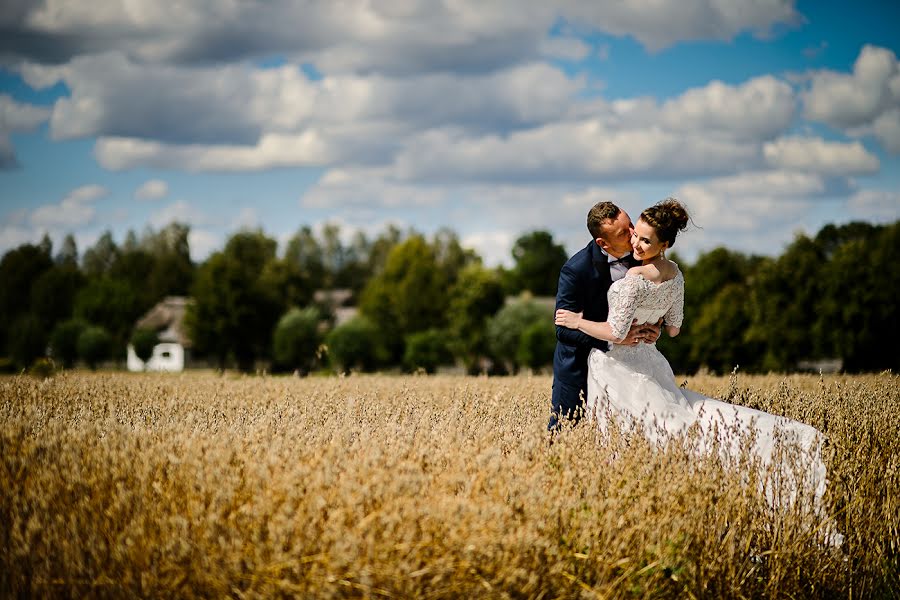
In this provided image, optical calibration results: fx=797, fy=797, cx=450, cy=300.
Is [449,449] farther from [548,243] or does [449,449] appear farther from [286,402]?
[548,243]

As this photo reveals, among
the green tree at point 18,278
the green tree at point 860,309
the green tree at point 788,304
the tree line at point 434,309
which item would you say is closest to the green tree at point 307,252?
the tree line at point 434,309

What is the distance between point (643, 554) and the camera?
4715 millimetres

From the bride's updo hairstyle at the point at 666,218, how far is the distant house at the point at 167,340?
77.7 metres

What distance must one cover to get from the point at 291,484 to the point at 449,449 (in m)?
1.20

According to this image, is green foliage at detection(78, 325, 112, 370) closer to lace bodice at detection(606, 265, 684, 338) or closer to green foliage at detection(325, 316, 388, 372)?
green foliage at detection(325, 316, 388, 372)

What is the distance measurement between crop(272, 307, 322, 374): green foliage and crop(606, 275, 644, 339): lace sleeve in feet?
190

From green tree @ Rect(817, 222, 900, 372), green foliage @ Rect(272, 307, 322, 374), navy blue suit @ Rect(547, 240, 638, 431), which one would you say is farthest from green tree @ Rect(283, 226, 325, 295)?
navy blue suit @ Rect(547, 240, 638, 431)

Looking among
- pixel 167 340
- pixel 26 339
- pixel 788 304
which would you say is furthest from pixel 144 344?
pixel 788 304

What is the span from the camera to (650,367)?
7.03 metres

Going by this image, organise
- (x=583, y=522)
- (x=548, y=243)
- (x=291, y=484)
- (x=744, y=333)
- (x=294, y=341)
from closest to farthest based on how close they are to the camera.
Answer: (x=291, y=484) < (x=583, y=522) < (x=744, y=333) < (x=294, y=341) < (x=548, y=243)

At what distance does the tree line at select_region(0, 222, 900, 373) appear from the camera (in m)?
43.4

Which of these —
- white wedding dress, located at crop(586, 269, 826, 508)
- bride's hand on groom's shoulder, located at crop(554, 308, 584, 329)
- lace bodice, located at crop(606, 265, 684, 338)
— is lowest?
white wedding dress, located at crop(586, 269, 826, 508)

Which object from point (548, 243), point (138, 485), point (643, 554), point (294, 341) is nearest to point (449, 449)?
point (643, 554)

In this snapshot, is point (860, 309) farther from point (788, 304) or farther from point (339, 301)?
point (339, 301)
